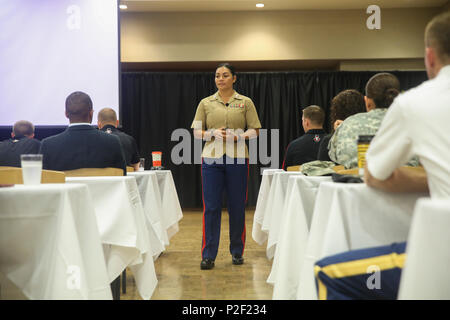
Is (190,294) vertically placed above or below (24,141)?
below

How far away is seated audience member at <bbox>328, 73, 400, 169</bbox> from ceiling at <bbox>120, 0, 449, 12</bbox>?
522cm

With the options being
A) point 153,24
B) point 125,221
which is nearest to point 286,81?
point 153,24

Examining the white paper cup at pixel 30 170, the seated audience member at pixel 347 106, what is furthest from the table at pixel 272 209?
the white paper cup at pixel 30 170

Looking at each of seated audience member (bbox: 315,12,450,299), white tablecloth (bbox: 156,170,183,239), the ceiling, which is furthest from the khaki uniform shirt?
the ceiling

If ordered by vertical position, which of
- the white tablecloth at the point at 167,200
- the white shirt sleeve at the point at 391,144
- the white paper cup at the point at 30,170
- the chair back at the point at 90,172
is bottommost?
the white tablecloth at the point at 167,200

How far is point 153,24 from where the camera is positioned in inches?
287

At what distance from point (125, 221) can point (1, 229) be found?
632mm

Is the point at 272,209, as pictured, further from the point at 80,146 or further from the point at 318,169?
the point at 80,146

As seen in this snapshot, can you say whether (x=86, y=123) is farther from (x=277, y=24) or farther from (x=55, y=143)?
(x=277, y=24)

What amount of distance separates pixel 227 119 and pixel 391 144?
225 centimetres

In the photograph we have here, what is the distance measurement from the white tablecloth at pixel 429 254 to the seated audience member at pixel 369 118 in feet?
3.64

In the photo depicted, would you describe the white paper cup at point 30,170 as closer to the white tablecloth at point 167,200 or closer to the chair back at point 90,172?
the chair back at point 90,172

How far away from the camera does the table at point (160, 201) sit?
3285 millimetres

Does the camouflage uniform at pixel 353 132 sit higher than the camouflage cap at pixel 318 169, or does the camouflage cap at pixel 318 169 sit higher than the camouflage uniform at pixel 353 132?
the camouflage uniform at pixel 353 132
